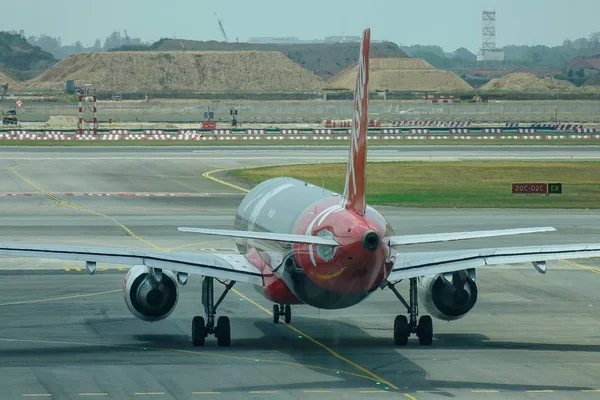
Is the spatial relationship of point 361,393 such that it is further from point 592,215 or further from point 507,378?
point 592,215

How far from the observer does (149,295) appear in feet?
111

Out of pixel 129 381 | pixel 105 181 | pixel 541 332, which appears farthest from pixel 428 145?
pixel 129 381

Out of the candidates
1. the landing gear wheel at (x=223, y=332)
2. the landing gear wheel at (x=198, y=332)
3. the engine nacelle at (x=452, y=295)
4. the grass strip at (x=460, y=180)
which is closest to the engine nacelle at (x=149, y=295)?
the landing gear wheel at (x=198, y=332)

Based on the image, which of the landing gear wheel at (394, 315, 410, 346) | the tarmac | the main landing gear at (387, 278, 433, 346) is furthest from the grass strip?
the landing gear wheel at (394, 315, 410, 346)

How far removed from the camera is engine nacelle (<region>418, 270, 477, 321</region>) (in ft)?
115

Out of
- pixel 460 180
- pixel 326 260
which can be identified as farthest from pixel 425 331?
→ pixel 460 180

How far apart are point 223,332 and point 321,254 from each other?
5657 mm

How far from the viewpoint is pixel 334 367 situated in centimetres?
3161

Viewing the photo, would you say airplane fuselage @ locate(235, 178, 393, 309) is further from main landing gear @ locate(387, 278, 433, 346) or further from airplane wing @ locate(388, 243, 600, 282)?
main landing gear @ locate(387, 278, 433, 346)

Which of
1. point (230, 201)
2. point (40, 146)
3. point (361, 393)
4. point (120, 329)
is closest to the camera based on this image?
point (361, 393)

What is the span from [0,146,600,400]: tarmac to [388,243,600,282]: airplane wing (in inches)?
95.4

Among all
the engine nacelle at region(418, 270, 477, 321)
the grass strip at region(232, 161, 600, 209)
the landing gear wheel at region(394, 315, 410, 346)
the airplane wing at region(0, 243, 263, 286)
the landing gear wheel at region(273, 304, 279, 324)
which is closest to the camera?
the airplane wing at region(0, 243, 263, 286)

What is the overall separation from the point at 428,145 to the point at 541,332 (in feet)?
355

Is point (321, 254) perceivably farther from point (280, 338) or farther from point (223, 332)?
point (280, 338)
